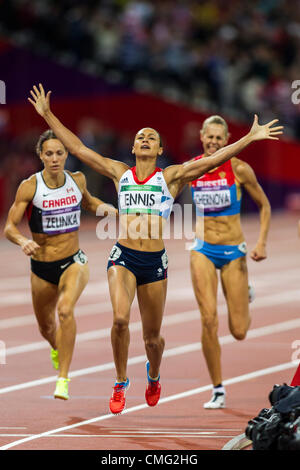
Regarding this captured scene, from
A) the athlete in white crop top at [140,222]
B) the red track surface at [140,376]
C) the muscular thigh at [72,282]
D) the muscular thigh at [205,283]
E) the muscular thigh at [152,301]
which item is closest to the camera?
the red track surface at [140,376]

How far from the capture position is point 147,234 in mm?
10211

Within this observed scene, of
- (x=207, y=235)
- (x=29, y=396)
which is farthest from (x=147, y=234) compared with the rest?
(x=29, y=396)

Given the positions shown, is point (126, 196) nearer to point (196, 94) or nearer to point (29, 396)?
point (29, 396)

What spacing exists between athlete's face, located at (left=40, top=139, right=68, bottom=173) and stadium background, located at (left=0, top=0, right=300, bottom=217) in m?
17.1

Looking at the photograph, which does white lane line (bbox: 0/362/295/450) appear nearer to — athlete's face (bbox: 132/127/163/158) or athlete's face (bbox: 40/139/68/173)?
athlete's face (bbox: 132/127/163/158)

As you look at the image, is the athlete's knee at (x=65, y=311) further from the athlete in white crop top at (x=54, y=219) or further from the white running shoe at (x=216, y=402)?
the white running shoe at (x=216, y=402)

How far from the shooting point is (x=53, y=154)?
37.4ft

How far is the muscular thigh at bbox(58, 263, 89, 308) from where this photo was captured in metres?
11.1

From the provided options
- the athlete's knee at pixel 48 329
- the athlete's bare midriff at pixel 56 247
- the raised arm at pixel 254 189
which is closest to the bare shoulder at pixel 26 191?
the athlete's bare midriff at pixel 56 247

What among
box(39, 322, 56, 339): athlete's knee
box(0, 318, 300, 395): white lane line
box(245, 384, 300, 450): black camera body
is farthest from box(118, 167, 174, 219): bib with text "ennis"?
box(0, 318, 300, 395): white lane line

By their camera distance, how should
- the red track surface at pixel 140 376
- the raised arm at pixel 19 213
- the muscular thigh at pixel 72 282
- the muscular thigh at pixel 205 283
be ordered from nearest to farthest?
the red track surface at pixel 140 376, the raised arm at pixel 19 213, the muscular thigh at pixel 72 282, the muscular thigh at pixel 205 283

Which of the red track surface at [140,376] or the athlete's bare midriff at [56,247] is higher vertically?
the athlete's bare midriff at [56,247]

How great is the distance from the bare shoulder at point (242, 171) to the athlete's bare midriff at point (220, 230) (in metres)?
0.41

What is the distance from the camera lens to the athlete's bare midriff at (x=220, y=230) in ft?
37.9
